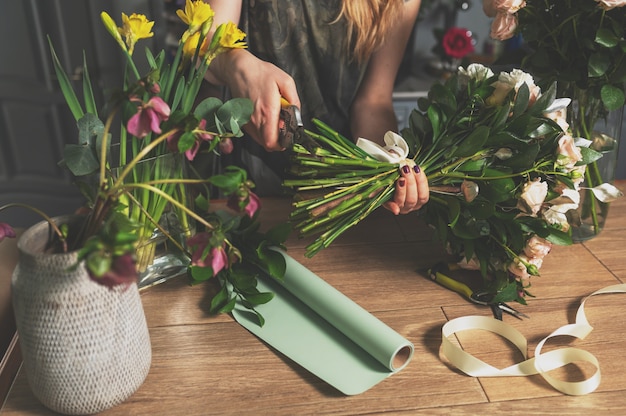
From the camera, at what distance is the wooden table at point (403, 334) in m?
0.66

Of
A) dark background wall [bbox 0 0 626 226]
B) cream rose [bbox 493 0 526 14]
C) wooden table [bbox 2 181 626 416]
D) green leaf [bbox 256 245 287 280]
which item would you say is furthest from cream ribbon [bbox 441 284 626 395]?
dark background wall [bbox 0 0 626 226]

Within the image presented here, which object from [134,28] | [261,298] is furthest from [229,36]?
[261,298]

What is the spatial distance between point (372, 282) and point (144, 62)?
177cm

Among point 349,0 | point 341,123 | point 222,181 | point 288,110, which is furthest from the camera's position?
point 341,123

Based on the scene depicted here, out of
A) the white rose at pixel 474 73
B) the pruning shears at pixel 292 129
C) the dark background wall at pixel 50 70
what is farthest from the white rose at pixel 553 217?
the dark background wall at pixel 50 70

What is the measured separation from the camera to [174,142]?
61 centimetres

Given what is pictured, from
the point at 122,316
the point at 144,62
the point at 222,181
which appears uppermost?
the point at 222,181

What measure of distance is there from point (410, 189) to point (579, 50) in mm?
341

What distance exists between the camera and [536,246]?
0.80 m

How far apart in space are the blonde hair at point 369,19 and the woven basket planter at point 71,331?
78 cm

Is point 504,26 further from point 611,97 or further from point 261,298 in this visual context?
point 261,298

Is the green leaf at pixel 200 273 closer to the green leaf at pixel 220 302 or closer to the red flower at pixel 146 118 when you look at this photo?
the green leaf at pixel 220 302

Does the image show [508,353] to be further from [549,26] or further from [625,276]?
[549,26]

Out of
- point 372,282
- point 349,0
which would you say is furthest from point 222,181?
point 349,0
